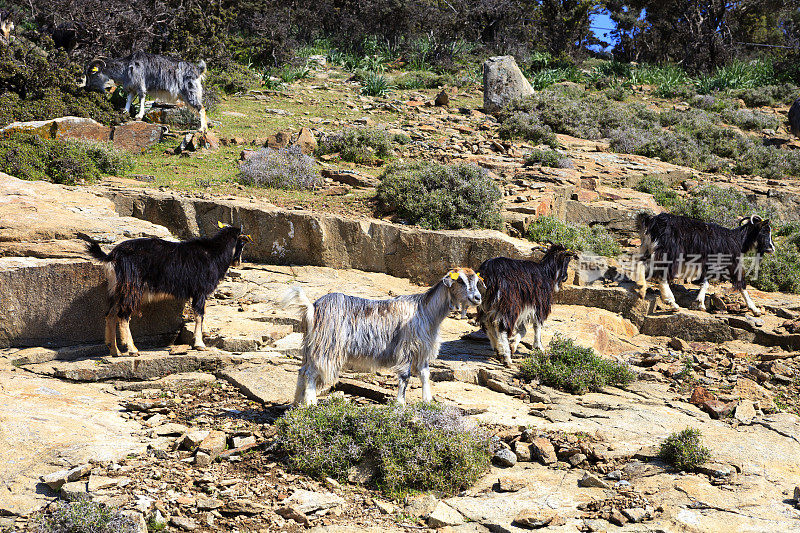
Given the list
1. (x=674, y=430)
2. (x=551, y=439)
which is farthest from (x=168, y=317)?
(x=674, y=430)

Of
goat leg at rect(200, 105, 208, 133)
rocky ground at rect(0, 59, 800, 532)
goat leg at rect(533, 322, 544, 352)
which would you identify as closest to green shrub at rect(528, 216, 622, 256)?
rocky ground at rect(0, 59, 800, 532)

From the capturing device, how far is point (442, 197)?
1277 centimetres

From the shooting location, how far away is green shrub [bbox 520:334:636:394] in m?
8.69

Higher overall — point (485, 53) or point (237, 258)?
point (485, 53)

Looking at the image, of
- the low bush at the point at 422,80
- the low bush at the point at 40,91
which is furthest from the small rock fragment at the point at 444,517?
the low bush at the point at 422,80

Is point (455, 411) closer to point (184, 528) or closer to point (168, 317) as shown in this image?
point (184, 528)

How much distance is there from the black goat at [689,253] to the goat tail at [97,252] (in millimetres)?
8490

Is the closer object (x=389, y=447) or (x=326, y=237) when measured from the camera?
(x=389, y=447)

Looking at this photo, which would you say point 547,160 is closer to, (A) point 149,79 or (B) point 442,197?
(B) point 442,197

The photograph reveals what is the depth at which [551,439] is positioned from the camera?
6914 millimetres

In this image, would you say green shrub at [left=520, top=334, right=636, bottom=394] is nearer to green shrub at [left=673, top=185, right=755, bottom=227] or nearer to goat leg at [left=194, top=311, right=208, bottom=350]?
goat leg at [left=194, top=311, right=208, bottom=350]

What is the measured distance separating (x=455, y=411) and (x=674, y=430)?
250cm

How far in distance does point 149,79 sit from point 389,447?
1382 cm

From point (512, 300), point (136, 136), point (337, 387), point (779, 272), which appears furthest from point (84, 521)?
point (779, 272)
